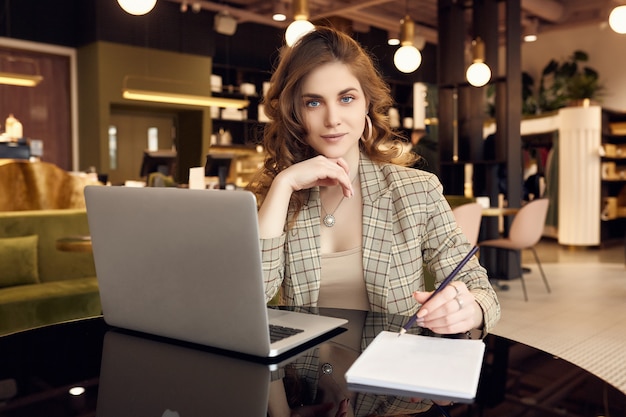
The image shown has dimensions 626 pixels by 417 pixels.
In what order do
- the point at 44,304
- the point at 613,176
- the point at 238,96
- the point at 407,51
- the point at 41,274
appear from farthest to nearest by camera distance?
the point at 238,96 < the point at 613,176 < the point at 407,51 < the point at 41,274 < the point at 44,304

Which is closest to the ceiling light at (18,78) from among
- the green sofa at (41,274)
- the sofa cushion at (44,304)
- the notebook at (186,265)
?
the green sofa at (41,274)

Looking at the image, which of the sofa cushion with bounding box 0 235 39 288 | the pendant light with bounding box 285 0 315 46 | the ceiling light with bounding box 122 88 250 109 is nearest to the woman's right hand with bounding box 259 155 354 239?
the sofa cushion with bounding box 0 235 39 288

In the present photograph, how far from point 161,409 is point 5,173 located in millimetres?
4802

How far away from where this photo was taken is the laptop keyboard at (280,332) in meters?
0.99

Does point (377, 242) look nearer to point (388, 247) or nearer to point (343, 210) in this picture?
point (388, 247)

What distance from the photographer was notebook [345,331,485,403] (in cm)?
75

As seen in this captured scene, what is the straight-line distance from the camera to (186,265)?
88 centimetres

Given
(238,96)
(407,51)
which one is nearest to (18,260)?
(407,51)

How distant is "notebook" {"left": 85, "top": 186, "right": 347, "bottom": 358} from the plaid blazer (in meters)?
0.37

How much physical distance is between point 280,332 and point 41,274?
3.28m

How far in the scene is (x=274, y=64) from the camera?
176cm

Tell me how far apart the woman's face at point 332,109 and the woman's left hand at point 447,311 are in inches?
21.1

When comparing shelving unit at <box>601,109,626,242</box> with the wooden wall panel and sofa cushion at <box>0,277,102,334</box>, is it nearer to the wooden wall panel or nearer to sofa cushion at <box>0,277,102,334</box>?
sofa cushion at <box>0,277,102,334</box>

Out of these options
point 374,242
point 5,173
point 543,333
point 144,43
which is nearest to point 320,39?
point 374,242
